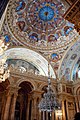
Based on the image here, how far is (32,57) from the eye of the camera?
1795 cm

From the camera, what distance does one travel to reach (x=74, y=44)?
1645 centimetres

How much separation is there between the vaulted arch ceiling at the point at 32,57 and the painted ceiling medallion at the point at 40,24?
3.13 feet

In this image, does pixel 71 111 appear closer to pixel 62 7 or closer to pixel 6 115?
pixel 6 115

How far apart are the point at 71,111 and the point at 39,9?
41.5ft

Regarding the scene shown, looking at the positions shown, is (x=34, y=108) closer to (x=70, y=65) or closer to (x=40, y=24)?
(x=70, y=65)

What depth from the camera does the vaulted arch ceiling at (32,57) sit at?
55.7 feet

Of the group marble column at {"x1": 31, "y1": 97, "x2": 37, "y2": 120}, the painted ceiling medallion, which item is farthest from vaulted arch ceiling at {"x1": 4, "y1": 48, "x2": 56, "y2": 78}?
marble column at {"x1": 31, "y1": 97, "x2": 37, "y2": 120}

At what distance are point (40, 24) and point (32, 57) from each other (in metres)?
4.49

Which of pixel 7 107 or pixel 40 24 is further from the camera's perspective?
pixel 40 24

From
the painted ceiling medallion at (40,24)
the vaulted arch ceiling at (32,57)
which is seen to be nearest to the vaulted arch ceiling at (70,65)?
the vaulted arch ceiling at (32,57)

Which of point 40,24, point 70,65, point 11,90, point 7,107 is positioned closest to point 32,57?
point 40,24

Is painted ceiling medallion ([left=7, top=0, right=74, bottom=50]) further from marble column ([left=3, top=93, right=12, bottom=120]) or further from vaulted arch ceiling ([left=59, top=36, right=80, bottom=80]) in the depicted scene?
marble column ([left=3, top=93, right=12, bottom=120])

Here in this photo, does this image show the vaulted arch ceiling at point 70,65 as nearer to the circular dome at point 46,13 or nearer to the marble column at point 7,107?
the circular dome at point 46,13

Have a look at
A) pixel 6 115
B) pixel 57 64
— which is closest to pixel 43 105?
pixel 6 115
